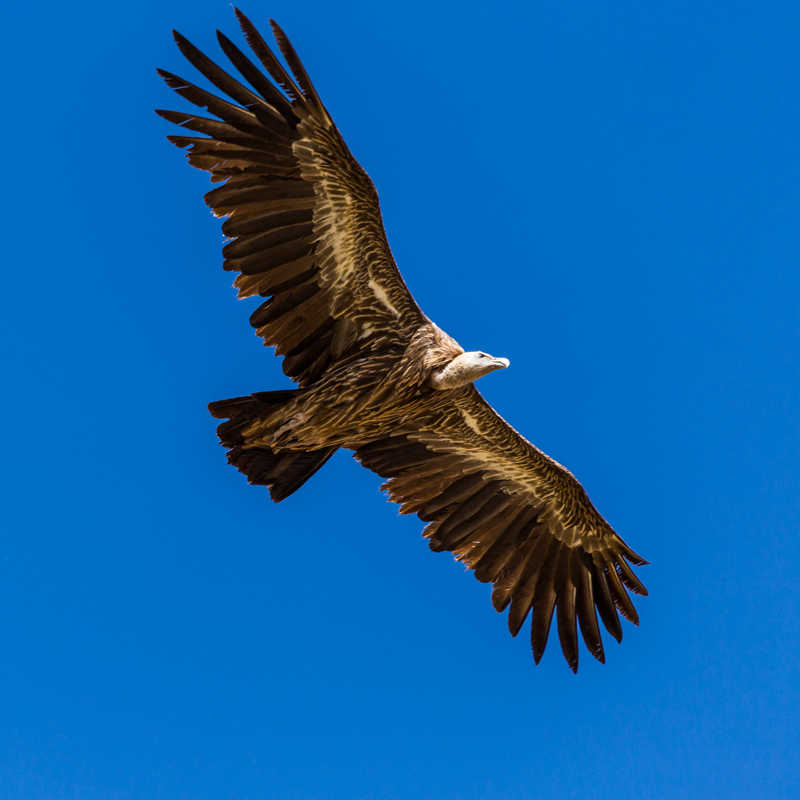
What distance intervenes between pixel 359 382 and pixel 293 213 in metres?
1.66

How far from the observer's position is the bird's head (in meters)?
12.2

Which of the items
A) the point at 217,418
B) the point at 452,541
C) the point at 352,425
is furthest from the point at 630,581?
the point at 217,418

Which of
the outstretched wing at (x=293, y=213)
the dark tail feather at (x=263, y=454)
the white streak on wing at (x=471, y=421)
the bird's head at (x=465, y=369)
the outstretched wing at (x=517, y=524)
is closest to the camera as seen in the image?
the outstretched wing at (x=293, y=213)

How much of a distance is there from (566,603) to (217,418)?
433 cm

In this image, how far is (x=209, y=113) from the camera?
11.4 meters

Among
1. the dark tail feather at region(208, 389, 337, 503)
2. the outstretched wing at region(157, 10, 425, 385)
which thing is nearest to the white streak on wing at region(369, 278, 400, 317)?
the outstretched wing at region(157, 10, 425, 385)

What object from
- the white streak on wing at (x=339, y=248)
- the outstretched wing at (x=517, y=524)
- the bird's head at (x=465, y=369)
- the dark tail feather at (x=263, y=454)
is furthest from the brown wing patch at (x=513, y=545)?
the white streak on wing at (x=339, y=248)

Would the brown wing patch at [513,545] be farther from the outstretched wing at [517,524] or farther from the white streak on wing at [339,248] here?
the white streak on wing at [339,248]

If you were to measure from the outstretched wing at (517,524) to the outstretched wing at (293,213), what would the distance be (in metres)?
1.63

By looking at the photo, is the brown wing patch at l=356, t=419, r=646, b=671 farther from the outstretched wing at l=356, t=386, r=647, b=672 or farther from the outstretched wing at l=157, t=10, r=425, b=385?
the outstretched wing at l=157, t=10, r=425, b=385

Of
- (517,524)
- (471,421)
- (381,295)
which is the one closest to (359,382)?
(381,295)

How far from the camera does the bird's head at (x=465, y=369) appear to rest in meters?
12.2

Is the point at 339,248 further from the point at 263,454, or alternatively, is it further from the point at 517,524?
the point at 517,524

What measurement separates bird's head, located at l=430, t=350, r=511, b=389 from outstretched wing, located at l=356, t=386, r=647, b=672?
4.48ft
